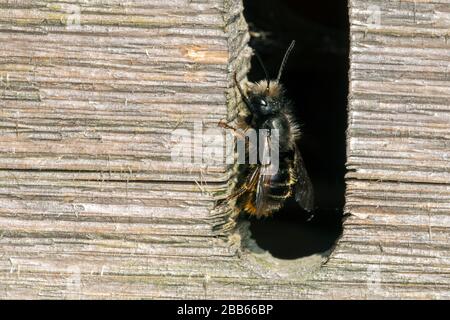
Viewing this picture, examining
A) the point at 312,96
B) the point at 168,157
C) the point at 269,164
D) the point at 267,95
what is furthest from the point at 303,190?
the point at 312,96

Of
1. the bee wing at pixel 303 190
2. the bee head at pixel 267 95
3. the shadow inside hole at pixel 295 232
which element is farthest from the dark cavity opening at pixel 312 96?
the bee head at pixel 267 95

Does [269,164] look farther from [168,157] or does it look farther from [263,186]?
[168,157]

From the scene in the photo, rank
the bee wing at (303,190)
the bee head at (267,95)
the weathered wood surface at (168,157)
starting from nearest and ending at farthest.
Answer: the weathered wood surface at (168,157), the bee head at (267,95), the bee wing at (303,190)

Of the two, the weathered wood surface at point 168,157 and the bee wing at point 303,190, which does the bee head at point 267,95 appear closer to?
the bee wing at point 303,190

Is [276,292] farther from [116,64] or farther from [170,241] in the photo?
[116,64]

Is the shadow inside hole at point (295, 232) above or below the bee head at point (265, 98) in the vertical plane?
below

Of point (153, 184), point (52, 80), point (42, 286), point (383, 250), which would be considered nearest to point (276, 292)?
point (383, 250)

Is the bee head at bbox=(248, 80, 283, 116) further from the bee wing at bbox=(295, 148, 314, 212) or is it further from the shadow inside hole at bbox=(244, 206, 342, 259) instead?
the shadow inside hole at bbox=(244, 206, 342, 259)

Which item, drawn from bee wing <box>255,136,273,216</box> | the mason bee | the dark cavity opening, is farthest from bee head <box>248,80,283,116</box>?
the dark cavity opening
